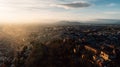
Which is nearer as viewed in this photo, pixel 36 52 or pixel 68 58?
pixel 68 58

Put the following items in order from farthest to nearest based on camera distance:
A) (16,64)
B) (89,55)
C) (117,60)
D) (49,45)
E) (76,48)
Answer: (49,45) < (76,48) < (16,64) < (89,55) < (117,60)

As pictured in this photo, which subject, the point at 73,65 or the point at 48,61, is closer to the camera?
the point at 73,65

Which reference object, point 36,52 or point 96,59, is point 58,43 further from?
point 96,59

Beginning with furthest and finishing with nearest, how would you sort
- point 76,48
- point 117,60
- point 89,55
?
point 76,48 → point 89,55 → point 117,60

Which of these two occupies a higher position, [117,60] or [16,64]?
[117,60]

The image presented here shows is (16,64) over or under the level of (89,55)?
under

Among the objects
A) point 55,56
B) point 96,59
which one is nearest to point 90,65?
point 96,59

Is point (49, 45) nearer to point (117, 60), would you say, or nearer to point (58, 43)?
point (58, 43)

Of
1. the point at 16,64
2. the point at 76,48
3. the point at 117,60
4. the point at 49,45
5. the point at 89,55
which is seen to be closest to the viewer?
the point at 117,60

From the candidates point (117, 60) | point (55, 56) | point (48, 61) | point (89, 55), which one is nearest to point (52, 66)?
point (48, 61)
